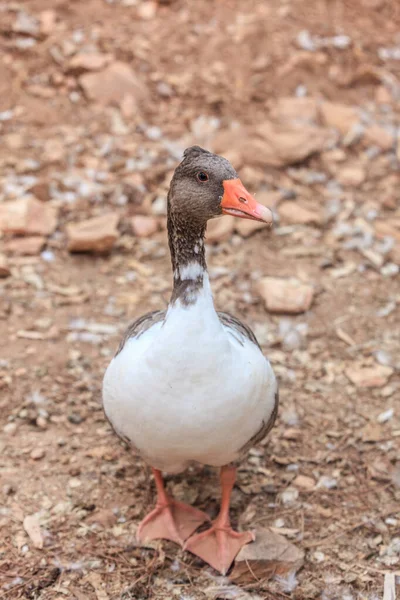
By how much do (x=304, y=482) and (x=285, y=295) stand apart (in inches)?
64.5

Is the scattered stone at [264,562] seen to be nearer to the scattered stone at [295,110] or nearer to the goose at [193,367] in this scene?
the goose at [193,367]

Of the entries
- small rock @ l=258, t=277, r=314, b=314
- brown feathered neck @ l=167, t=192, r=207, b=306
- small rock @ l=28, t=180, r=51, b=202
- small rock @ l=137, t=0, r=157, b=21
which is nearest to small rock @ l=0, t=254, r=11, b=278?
small rock @ l=28, t=180, r=51, b=202

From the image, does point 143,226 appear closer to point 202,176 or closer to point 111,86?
point 111,86

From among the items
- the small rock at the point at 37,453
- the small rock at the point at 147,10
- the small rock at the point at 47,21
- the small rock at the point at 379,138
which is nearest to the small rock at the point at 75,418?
the small rock at the point at 37,453

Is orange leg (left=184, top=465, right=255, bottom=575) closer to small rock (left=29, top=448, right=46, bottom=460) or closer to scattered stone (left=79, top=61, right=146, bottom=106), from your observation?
small rock (left=29, top=448, right=46, bottom=460)

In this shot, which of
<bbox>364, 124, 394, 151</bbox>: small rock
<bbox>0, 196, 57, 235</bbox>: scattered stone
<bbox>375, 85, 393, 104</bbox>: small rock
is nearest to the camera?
<bbox>0, 196, 57, 235</bbox>: scattered stone

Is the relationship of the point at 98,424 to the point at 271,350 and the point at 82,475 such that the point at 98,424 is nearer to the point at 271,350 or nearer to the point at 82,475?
the point at 82,475

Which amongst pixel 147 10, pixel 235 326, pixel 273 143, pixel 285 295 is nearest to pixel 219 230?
pixel 285 295

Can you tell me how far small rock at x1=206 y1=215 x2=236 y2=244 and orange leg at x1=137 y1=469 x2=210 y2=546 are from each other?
99.5 inches

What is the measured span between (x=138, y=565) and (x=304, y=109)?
496 cm

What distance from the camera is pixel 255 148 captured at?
6.50 m

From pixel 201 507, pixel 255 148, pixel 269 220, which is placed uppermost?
pixel 269 220

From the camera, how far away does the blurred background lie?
3.59m

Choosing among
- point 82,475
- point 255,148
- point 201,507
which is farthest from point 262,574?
point 255,148
